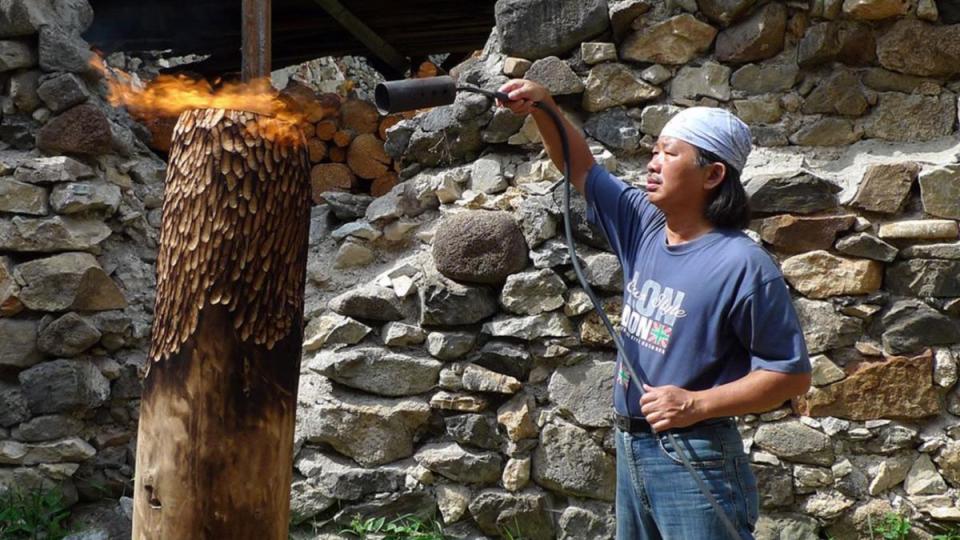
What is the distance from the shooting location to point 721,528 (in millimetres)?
1966

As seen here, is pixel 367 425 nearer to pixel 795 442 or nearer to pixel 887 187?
pixel 795 442

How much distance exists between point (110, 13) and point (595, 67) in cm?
317

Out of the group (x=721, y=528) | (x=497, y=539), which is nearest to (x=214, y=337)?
(x=721, y=528)

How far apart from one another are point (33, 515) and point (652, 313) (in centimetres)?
278

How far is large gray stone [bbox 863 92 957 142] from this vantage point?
3.25m

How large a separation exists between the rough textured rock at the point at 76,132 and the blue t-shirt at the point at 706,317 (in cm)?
271

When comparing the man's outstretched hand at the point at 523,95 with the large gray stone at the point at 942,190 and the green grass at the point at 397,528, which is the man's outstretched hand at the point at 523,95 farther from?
the green grass at the point at 397,528

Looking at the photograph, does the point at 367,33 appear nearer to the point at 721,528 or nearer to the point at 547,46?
the point at 547,46

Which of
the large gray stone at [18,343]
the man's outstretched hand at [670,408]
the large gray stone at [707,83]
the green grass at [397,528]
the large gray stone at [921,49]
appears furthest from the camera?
the large gray stone at [18,343]

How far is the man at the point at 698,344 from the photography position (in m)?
1.95

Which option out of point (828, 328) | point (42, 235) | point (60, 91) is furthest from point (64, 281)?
point (828, 328)

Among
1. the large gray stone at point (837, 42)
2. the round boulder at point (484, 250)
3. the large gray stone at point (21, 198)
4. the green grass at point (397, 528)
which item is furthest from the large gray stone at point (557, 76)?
the large gray stone at point (21, 198)

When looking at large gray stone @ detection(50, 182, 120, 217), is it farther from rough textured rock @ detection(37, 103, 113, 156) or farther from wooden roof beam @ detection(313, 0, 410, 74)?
wooden roof beam @ detection(313, 0, 410, 74)

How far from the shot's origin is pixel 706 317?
201 cm
